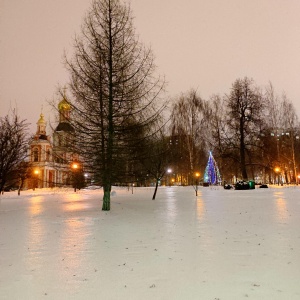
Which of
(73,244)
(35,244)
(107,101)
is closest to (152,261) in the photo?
(73,244)

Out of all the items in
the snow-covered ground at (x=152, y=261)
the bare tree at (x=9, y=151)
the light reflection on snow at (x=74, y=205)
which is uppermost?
the bare tree at (x=9, y=151)

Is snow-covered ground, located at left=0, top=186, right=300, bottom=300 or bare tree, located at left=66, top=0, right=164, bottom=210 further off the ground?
bare tree, located at left=66, top=0, right=164, bottom=210

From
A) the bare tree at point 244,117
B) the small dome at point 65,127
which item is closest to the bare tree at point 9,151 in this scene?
the small dome at point 65,127

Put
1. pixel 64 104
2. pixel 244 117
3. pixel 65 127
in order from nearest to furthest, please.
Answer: pixel 64 104 < pixel 65 127 < pixel 244 117

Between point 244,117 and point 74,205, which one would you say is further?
point 244,117

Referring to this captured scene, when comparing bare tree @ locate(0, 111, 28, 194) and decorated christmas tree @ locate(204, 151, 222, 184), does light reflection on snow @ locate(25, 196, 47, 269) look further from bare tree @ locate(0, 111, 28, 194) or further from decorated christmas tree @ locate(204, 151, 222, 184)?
decorated christmas tree @ locate(204, 151, 222, 184)

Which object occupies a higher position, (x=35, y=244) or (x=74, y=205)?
(x=74, y=205)

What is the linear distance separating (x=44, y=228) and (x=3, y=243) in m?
2.32

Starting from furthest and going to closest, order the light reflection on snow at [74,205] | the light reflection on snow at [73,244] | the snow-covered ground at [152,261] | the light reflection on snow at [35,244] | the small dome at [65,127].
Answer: the light reflection on snow at [74,205]
the small dome at [65,127]
the light reflection on snow at [35,244]
the light reflection on snow at [73,244]
the snow-covered ground at [152,261]

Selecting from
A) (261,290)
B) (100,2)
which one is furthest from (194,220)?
(100,2)

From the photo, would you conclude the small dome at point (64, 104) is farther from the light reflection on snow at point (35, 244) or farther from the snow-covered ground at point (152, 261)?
the snow-covered ground at point (152, 261)

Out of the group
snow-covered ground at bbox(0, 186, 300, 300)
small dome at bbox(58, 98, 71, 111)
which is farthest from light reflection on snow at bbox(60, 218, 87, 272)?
small dome at bbox(58, 98, 71, 111)

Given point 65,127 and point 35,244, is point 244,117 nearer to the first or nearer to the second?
point 65,127

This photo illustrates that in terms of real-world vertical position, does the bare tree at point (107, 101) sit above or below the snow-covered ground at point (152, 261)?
above
